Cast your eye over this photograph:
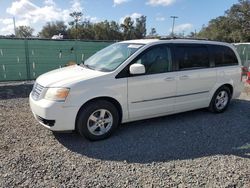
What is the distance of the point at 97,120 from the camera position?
4.41 metres

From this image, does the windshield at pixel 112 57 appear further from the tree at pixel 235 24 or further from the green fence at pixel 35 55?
the tree at pixel 235 24

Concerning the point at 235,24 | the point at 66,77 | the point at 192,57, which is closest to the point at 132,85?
the point at 66,77

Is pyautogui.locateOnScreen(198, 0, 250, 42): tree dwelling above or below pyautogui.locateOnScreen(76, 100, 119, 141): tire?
above

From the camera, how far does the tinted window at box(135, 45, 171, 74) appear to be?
4.79 m

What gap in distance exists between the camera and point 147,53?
4.84 m

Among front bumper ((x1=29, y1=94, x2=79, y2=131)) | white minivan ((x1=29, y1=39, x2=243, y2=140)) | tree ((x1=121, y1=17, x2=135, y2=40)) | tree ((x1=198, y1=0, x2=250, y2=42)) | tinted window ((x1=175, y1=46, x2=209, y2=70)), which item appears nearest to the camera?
front bumper ((x1=29, y1=94, x2=79, y2=131))

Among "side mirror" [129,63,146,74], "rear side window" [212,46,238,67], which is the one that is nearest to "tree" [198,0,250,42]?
"rear side window" [212,46,238,67]

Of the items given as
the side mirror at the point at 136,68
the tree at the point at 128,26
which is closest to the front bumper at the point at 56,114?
the side mirror at the point at 136,68

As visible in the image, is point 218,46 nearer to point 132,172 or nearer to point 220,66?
point 220,66

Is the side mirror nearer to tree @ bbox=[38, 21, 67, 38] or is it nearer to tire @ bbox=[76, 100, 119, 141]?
tire @ bbox=[76, 100, 119, 141]

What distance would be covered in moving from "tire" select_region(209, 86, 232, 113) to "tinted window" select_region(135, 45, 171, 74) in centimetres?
166

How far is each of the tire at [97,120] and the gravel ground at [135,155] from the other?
0.17 m

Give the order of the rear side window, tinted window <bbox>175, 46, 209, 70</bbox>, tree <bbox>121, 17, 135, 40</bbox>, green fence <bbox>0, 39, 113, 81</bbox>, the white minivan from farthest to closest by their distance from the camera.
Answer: tree <bbox>121, 17, 135, 40</bbox>, green fence <bbox>0, 39, 113, 81</bbox>, the rear side window, tinted window <bbox>175, 46, 209, 70</bbox>, the white minivan

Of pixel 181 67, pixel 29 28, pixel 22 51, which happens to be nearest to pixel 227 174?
pixel 181 67
